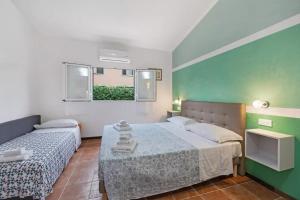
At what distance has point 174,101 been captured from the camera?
473 cm

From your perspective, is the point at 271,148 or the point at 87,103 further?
the point at 87,103

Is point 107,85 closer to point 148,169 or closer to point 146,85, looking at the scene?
point 146,85

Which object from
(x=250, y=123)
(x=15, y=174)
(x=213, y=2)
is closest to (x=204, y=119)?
(x=250, y=123)

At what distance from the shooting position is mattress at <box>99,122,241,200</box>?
1.56 metres

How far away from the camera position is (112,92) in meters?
4.50

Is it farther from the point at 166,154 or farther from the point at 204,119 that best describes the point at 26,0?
the point at 204,119

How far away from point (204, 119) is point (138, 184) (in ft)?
6.49

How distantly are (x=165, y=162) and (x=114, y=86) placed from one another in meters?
3.34

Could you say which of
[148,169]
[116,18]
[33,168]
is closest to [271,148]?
[148,169]

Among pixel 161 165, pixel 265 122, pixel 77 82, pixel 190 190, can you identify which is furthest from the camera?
pixel 77 82

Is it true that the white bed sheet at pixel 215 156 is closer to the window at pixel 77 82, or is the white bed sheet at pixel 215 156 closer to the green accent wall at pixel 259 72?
the green accent wall at pixel 259 72

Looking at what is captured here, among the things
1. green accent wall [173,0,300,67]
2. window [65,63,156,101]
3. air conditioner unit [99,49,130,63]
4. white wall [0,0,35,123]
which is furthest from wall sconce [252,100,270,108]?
white wall [0,0,35,123]

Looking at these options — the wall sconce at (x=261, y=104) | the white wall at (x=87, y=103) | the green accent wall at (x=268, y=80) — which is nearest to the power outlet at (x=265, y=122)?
the green accent wall at (x=268, y=80)

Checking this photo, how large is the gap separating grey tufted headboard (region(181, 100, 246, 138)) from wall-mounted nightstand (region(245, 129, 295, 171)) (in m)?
0.21
